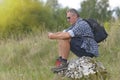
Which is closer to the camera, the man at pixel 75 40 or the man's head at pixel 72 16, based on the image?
the man at pixel 75 40

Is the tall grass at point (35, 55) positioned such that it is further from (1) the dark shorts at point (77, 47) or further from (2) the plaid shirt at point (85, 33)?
(2) the plaid shirt at point (85, 33)

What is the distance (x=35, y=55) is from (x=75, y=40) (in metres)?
3.59

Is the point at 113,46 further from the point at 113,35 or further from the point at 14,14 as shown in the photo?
the point at 14,14

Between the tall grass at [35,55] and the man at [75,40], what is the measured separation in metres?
0.50

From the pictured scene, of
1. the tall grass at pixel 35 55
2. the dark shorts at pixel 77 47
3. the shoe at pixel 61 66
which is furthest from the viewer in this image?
the tall grass at pixel 35 55

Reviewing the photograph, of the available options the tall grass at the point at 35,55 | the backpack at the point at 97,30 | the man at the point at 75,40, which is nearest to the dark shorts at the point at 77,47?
the man at the point at 75,40

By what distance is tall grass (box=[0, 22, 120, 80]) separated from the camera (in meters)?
7.75

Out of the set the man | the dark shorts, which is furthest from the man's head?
the dark shorts

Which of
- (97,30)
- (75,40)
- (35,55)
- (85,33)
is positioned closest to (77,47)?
(75,40)

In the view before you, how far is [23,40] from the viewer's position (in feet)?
39.4

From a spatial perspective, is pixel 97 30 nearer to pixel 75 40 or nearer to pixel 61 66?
pixel 75 40

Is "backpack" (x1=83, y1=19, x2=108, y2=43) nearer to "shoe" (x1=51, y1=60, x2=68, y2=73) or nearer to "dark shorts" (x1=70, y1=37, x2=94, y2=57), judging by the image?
"dark shorts" (x1=70, y1=37, x2=94, y2=57)

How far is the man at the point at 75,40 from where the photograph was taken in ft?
21.7

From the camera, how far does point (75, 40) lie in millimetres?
6844
